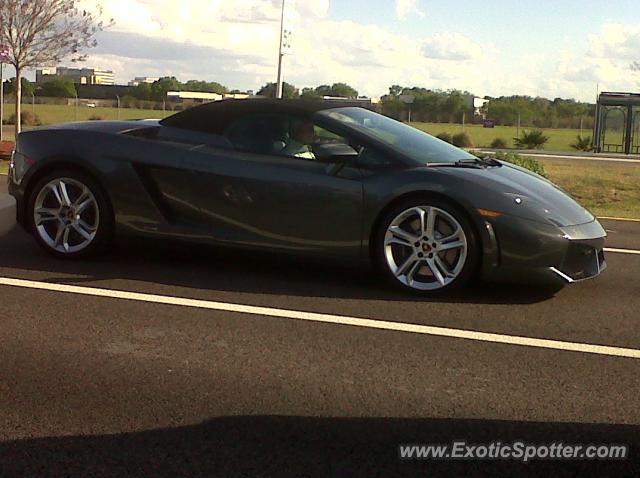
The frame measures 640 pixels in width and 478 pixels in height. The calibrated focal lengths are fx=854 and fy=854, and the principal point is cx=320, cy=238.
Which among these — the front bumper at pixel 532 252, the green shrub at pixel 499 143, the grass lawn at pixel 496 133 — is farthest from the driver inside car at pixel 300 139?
the grass lawn at pixel 496 133

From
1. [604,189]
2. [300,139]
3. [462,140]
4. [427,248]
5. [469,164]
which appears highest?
[300,139]

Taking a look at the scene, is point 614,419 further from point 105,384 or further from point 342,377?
point 105,384

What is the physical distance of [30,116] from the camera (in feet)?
132

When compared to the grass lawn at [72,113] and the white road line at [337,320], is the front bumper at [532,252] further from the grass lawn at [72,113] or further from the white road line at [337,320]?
the grass lawn at [72,113]

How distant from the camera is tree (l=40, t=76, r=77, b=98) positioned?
6193 cm

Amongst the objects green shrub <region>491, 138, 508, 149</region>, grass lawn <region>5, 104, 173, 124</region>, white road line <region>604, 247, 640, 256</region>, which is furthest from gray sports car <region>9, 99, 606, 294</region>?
grass lawn <region>5, 104, 173, 124</region>

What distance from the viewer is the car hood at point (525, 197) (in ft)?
18.7

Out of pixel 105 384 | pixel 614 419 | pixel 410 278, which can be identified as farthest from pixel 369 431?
pixel 410 278

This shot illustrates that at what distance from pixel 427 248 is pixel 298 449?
2.77 meters

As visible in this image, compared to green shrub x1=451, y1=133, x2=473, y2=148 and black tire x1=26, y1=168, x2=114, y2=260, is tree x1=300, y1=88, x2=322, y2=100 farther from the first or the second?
green shrub x1=451, y1=133, x2=473, y2=148

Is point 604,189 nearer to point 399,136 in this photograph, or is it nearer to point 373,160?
point 399,136

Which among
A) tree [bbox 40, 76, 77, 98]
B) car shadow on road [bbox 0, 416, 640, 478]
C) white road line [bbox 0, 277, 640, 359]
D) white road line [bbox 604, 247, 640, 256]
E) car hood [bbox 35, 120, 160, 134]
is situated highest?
tree [bbox 40, 76, 77, 98]

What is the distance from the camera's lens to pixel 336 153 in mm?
6031

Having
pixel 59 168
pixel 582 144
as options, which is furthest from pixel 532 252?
pixel 582 144
